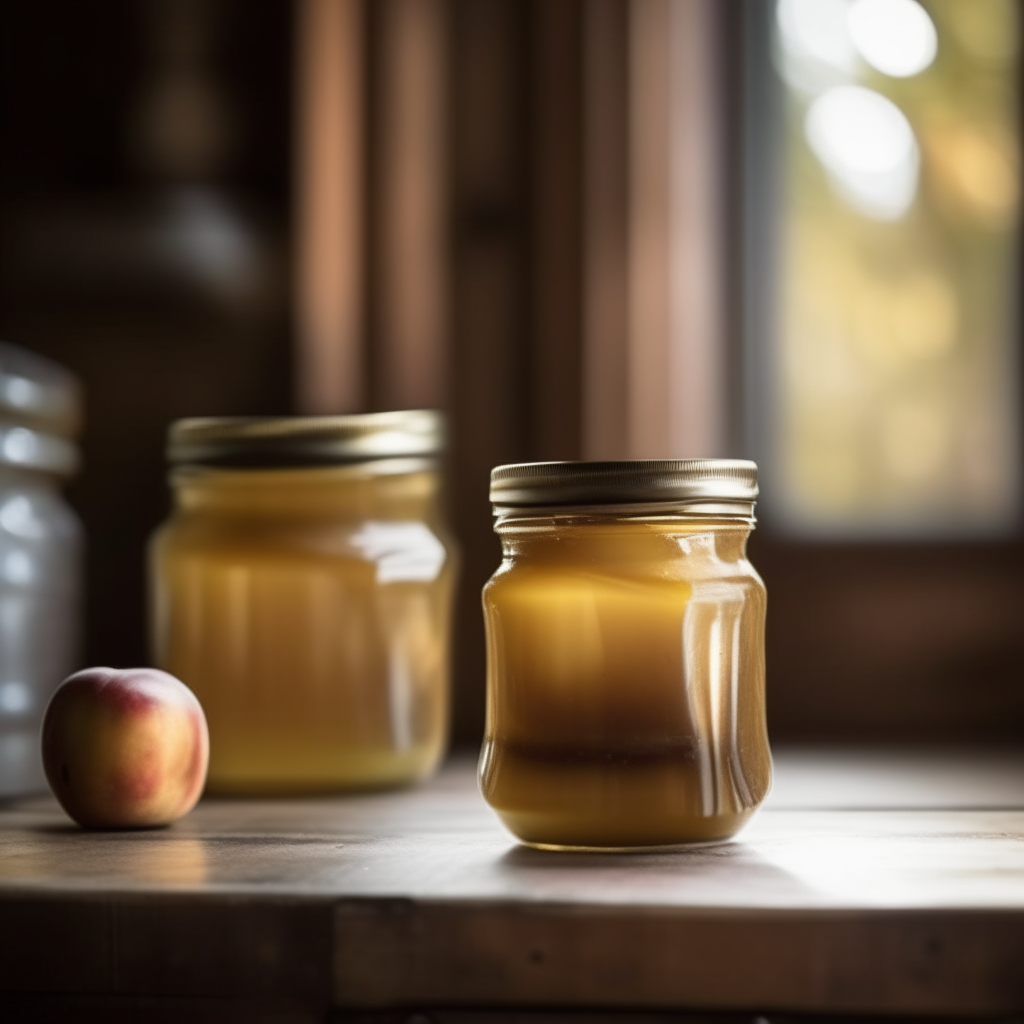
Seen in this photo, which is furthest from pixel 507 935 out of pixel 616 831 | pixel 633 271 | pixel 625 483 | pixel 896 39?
pixel 896 39

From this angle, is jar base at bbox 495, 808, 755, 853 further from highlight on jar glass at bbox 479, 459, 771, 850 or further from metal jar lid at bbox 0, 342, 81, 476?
metal jar lid at bbox 0, 342, 81, 476

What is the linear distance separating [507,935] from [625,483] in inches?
9.2

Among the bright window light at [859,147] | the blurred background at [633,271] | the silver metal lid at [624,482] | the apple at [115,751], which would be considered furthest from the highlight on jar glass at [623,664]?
the bright window light at [859,147]

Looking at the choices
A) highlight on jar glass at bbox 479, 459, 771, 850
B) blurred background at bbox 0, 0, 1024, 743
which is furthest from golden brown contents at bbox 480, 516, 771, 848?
blurred background at bbox 0, 0, 1024, 743

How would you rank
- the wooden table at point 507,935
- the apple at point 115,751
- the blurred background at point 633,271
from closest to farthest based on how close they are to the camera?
the wooden table at point 507,935, the apple at point 115,751, the blurred background at point 633,271

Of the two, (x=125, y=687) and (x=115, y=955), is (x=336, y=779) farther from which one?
(x=115, y=955)

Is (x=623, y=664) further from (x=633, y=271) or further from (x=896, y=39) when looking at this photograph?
(x=896, y=39)

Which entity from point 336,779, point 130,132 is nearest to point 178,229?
point 130,132

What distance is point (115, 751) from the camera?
812mm

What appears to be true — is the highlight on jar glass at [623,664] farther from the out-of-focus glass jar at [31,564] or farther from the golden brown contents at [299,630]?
the out-of-focus glass jar at [31,564]

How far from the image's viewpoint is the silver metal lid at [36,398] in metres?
1.03

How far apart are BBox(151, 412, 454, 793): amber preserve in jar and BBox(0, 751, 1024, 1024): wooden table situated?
10.3 inches

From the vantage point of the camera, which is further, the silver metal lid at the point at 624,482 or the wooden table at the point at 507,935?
the silver metal lid at the point at 624,482

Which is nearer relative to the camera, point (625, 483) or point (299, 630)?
point (625, 483)
